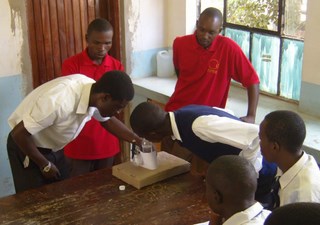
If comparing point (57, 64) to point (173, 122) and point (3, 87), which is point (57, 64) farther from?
point (173, 122)

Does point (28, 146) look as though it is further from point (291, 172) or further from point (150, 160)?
point (291, 172)

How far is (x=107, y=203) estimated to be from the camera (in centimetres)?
219

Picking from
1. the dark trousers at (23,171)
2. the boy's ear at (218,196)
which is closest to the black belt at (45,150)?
the dark trousers at (23,171)

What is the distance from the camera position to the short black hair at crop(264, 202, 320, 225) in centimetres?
92

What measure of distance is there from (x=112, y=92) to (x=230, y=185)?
2.88 ft

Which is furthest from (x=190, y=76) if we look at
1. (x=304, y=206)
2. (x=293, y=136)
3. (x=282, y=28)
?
(x=304, y=206)

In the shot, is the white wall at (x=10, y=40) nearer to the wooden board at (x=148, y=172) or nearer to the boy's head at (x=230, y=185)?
the wooden board at (x=148, y=172)

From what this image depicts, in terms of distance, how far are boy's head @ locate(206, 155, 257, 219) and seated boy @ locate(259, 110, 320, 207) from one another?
22 cm

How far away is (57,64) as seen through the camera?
370cm

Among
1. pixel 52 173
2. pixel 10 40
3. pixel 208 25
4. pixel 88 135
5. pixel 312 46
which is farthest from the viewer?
pixel 10 40

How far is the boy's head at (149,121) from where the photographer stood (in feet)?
7.20

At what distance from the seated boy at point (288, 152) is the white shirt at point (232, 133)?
0.20 meters

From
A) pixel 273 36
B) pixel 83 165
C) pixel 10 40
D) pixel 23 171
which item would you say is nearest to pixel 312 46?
pixel 273 36

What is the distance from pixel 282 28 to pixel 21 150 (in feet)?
6.43
